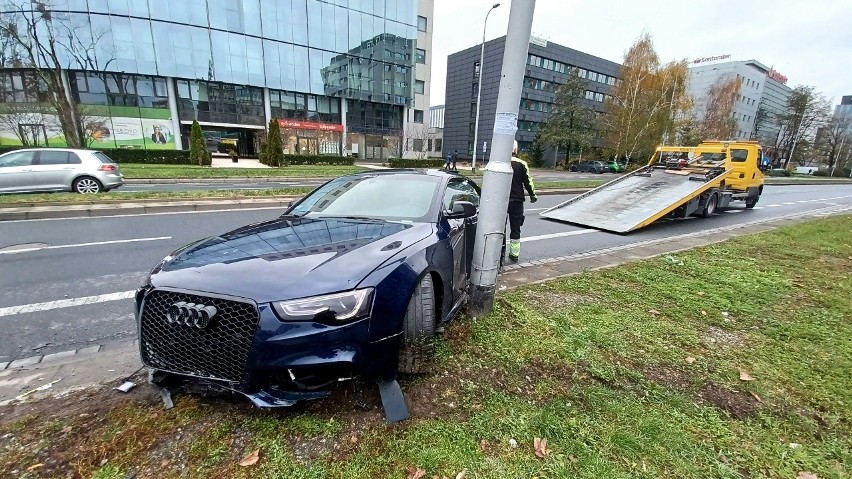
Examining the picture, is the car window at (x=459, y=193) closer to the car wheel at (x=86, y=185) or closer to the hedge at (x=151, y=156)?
the car wheel at (x=86, y=185)

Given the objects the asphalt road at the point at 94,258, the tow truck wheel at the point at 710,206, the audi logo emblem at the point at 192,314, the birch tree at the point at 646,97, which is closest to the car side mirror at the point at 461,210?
the audi logo emblem at the point at 192,314

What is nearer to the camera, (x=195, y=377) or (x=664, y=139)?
(x=195, y=377)

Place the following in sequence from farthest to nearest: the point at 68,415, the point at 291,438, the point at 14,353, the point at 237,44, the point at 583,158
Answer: the point at 583,158, the point at 237,44, the point at 14,353, the point at 68,415, the point at 291,438

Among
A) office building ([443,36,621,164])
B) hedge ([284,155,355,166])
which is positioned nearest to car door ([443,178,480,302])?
hedge ([284,155,355,166])

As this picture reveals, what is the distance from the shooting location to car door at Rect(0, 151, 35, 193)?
10.4 metres

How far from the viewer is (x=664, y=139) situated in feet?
127

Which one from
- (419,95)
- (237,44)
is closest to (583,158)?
(419,95)

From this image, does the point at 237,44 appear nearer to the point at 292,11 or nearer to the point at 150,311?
the point at 292,11

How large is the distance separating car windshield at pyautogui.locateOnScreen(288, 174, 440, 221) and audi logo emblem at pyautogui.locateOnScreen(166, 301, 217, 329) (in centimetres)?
146

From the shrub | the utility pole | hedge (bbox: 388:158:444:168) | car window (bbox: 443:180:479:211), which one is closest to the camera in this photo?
the utility pole

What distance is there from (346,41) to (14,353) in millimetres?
42074

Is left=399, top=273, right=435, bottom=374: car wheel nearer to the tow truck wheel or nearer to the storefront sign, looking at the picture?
the tow truck wheel

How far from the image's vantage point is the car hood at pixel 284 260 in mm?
1980

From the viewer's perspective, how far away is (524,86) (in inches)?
2191
